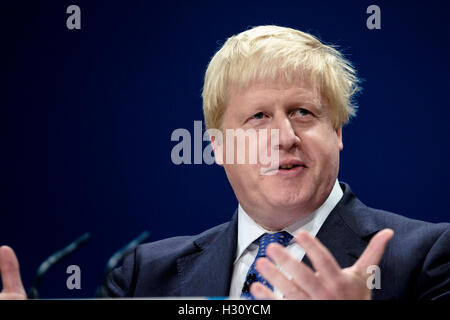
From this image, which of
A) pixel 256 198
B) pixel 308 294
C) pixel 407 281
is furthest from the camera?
pixel 256 198

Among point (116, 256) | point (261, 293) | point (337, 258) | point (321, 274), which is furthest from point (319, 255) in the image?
point (116, 256)

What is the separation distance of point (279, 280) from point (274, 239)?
532 mm

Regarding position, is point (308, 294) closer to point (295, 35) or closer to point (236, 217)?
point (236, 217)

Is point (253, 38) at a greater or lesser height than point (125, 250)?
greater

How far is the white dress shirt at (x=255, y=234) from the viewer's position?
5.58 ft

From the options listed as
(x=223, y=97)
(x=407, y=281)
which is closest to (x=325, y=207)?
(x=407, y=281)

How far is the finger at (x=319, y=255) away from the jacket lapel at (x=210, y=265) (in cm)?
58

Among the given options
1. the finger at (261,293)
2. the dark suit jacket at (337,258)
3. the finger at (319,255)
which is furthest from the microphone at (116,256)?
the finger at (319,255)

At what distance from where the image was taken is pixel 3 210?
1.91 metres

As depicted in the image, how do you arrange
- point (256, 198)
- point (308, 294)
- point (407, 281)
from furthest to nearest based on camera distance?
point (256, 198), point (407, 281), point (308, 294)

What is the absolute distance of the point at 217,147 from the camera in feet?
6.33

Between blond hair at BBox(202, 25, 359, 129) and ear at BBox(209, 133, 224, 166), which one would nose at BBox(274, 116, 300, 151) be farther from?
ear at BBox(209, 133, 224, 166)

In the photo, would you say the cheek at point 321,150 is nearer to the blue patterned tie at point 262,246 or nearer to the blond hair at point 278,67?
the blond hair at point 278,67
